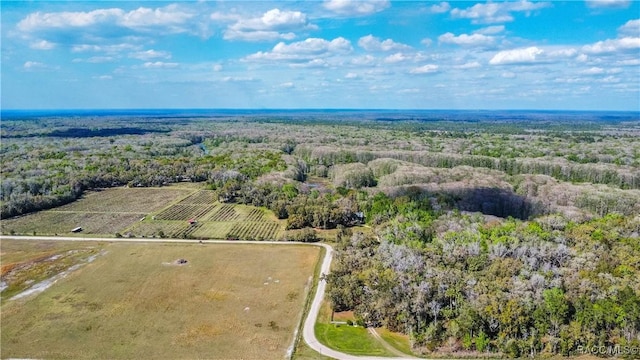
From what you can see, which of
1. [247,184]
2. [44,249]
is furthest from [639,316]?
[247,184]

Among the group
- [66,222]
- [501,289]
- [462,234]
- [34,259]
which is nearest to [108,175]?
[66,222]

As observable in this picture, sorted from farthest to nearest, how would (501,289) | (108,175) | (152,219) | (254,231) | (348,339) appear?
(108,175)
(152,219)
(254,231)
(501,289)
(348,339)

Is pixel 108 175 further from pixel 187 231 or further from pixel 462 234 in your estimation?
pixel 462 234

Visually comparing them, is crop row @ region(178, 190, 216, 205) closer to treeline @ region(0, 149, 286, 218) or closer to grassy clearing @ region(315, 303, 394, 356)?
treeline @ region(0, 149, 286, 218)

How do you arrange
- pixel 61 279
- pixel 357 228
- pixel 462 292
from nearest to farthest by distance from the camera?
pixel 462 292 < pixel 61 279 < pixel 357 228

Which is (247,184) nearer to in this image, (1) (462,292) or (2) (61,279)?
(2) (61,279)

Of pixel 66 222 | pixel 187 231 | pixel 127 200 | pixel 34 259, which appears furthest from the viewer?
pixel 127 200
